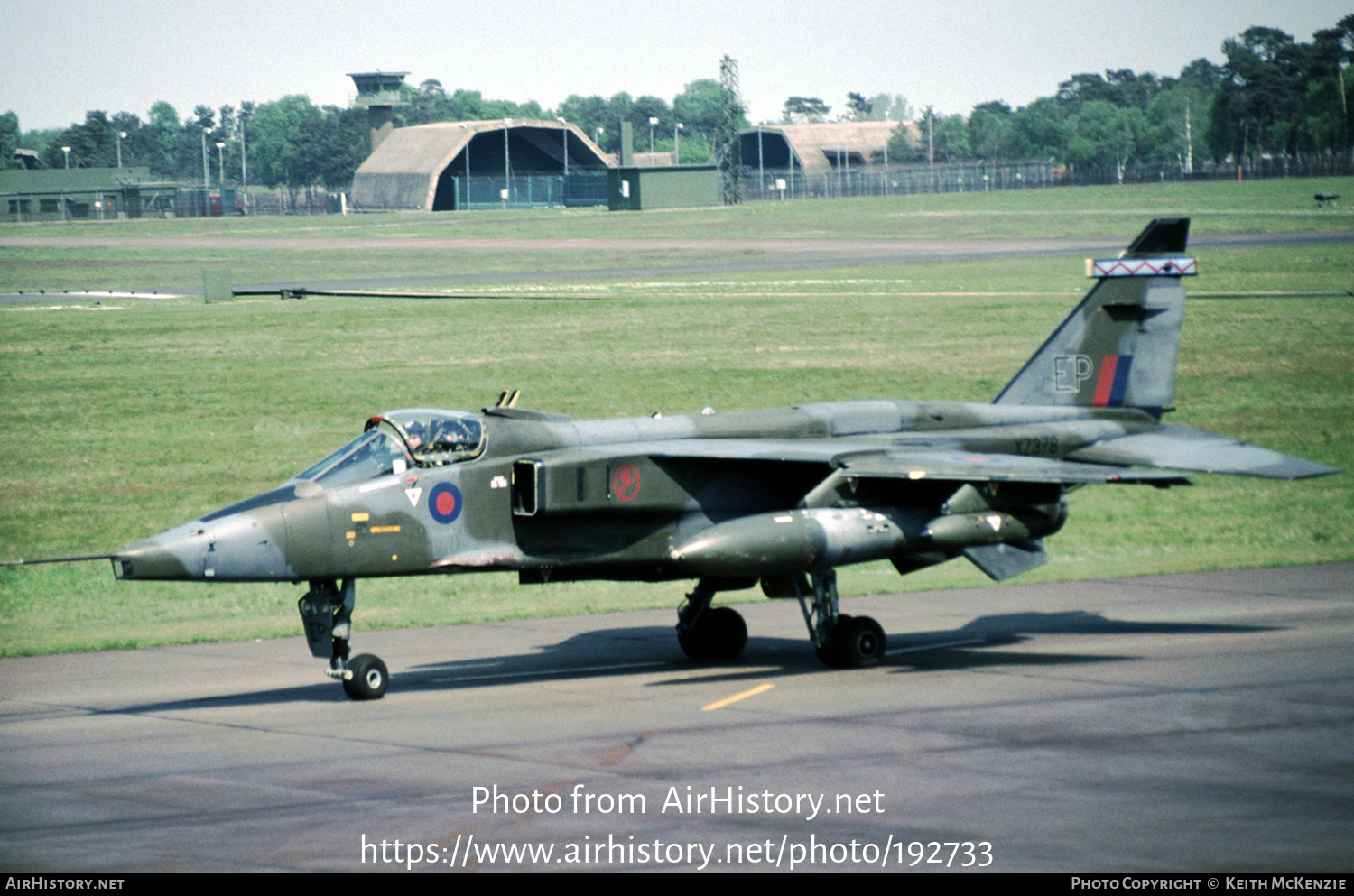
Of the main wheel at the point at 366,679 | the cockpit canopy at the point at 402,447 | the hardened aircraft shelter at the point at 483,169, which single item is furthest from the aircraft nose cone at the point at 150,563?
the hardened aircraft shelter at the point at 483,169

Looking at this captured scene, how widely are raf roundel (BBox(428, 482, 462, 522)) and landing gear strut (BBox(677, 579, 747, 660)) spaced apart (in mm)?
3626

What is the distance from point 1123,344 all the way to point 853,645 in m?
6.53

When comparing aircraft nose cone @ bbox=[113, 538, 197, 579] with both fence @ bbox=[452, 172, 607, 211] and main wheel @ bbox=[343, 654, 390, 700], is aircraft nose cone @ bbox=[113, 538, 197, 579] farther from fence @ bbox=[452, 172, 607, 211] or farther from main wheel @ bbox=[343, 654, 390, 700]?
fence @ bbox=[452, 172, 607, 211]

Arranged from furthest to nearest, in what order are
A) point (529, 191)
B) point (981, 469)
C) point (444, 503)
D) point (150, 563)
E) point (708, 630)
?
point (529, 191) → point (708, 630) → point (981, 469) → point (444, 503) → point (150, 563)

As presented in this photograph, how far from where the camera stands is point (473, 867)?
430 inches

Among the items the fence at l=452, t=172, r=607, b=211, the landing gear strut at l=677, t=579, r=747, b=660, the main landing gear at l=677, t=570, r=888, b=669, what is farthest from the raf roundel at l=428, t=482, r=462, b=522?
the fence at l=452, t=172, r=607, b=211

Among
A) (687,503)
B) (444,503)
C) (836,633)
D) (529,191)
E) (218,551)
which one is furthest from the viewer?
(529,191)

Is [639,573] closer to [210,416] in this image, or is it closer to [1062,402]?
[1062,402]

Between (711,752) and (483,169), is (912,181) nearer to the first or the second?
(483,169)

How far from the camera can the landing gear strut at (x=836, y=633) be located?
698 inches

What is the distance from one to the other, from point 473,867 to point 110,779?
4.40 m

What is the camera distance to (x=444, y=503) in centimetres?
1634

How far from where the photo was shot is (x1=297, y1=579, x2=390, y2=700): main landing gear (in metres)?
16.0

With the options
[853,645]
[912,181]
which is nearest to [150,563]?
[853,645]
